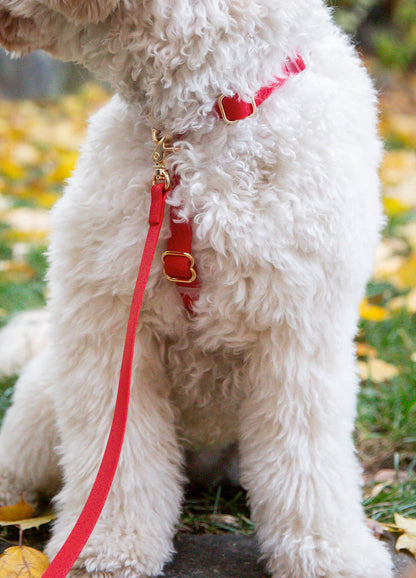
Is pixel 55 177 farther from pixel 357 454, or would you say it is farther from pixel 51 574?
pixel 51 574

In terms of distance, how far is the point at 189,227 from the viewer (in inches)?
64.5

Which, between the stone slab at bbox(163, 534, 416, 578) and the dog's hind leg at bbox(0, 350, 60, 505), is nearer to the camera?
the stone slab at bbox(163, 534, 416, 578)

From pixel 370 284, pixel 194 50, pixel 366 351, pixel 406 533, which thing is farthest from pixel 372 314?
pixel 194 50

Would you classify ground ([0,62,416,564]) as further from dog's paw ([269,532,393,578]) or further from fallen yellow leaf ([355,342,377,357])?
dog's paw ([269,532,393,578])

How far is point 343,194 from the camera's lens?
1.67 meters

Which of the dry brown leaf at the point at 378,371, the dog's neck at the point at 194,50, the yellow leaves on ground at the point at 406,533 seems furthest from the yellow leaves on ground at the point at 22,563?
the dry brown leaf at the point at 378,371

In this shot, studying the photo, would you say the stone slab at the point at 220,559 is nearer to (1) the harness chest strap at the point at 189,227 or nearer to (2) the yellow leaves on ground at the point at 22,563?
(2) the yellow leaves on ground at the point at 22,563

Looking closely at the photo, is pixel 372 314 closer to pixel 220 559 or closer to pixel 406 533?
pixel 406 533

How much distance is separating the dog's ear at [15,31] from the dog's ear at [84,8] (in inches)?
4.0

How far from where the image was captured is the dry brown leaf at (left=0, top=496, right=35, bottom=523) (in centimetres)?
209

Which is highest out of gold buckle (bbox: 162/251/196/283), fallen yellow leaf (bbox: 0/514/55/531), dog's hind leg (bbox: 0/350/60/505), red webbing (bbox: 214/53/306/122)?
red webbing (bbox: 214/53/306/122)

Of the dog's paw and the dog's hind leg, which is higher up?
the dog's hind leg

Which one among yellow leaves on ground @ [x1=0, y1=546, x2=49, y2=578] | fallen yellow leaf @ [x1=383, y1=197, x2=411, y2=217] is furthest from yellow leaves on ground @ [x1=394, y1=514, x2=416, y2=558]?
fallen yellow leaf @ [x1=383, y1=197, x2=411, y2=217]

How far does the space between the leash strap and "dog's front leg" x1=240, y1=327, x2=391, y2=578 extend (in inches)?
13.1
